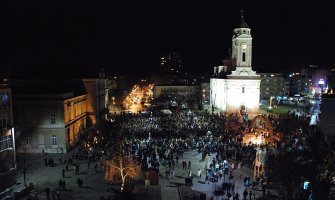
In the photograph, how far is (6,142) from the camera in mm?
26531

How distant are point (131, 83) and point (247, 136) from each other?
11194cm

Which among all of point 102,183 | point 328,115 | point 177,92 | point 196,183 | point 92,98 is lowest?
point 196,183

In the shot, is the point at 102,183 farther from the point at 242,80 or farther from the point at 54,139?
the point at 242,80

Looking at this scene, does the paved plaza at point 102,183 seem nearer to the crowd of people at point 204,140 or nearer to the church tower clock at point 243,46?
the crowd of people at point 204,140

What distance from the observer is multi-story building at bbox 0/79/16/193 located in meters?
25.7

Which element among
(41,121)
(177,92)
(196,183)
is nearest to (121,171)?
(196,183)

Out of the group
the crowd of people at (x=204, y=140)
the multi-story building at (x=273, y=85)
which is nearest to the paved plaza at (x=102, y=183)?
the crowd of people at (x=204, y=140)

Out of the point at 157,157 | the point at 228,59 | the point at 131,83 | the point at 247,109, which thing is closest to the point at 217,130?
the point at 157,157

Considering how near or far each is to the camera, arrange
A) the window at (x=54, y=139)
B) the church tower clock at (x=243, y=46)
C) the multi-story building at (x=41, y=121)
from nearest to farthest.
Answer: the multi-story building at (x=41, y=121), the window at (x=54, y=139), the church tower clock at (x=243, y=46)

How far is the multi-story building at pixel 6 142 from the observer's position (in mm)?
25734

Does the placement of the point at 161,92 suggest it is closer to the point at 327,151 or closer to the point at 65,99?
the point at 65,99

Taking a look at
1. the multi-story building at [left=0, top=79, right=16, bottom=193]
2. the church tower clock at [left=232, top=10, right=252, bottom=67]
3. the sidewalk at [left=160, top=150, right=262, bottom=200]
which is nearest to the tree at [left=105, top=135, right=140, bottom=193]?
the sidewalk at [left=160, top=150, right=262, bottom=200]

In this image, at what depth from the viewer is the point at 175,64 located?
186m

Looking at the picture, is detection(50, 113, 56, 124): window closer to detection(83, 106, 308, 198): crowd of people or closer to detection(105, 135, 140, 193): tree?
detection(83, 106, 308, 198): crowd of people
